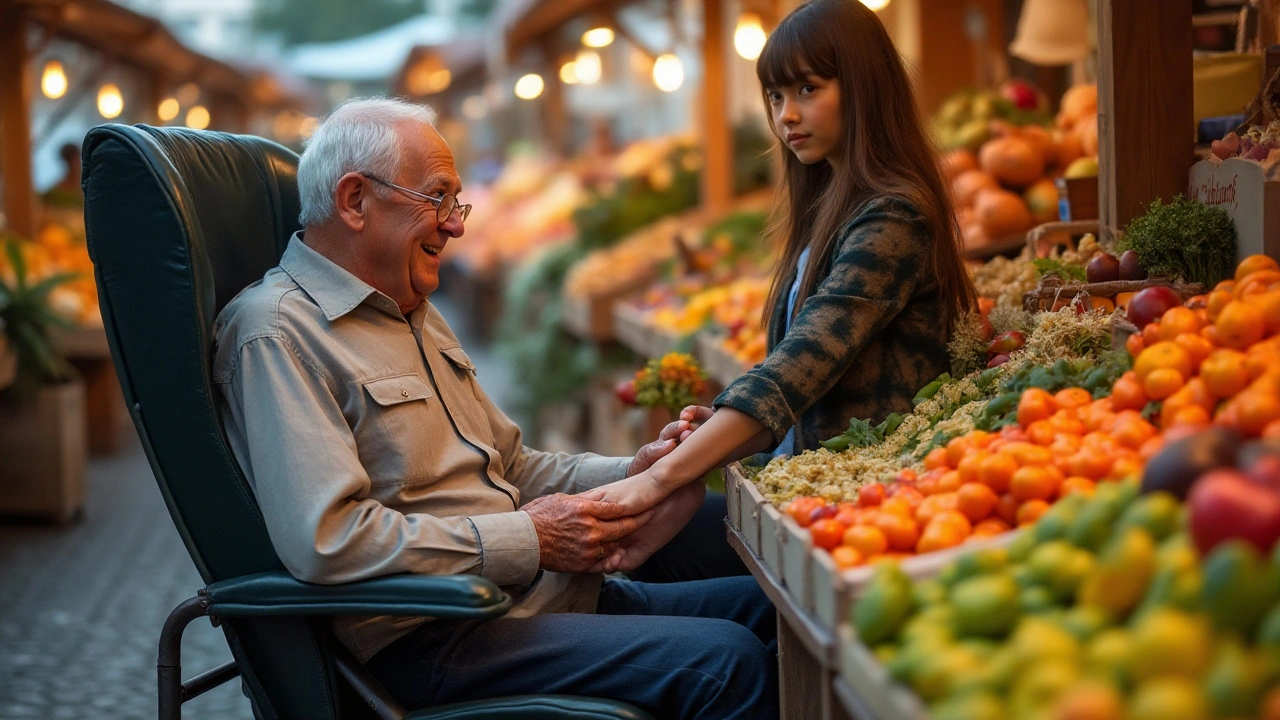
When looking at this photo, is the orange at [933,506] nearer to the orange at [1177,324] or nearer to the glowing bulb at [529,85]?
the orange at [1177,324]

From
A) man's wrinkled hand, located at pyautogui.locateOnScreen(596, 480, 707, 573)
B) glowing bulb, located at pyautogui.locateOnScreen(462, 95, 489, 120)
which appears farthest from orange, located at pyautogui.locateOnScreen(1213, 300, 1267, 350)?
glowing bulb, located at pyautogui.locateOnScreen(462, 95, 489, 120)

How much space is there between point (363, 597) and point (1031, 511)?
3.28 feet

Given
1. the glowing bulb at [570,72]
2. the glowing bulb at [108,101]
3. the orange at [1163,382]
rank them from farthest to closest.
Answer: the glowing bulb at [570,72] → the glowing bulb at [108,101] → the orange at [1163,382]

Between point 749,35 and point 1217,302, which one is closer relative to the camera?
point 1217,302

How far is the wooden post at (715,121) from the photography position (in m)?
7.79

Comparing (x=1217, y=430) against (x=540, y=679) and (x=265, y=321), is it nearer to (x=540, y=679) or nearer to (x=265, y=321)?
(x=540, y=679)

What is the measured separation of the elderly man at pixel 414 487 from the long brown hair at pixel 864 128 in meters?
0.61

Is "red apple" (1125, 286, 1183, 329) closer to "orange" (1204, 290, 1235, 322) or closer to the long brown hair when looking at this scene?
"orange" (1204, 290, 1235, 322)

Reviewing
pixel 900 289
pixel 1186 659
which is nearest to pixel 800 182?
pixel 900 289

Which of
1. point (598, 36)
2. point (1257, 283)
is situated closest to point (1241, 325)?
point (1257, 283)

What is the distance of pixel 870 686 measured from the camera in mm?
1242

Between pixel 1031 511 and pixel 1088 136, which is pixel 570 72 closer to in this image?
pixel 1088 136

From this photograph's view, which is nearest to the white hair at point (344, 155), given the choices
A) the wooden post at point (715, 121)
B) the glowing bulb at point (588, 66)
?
the wooden post at point (715, 121)

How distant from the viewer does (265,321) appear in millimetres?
2008
